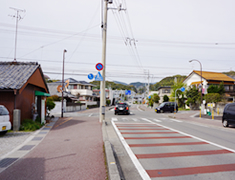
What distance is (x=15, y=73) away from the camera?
14.9 metres

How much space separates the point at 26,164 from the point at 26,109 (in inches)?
384

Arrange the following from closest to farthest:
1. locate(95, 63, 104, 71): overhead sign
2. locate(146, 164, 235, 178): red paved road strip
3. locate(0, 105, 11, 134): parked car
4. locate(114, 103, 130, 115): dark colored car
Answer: locate(146, 164, 235, 178): red paved road strip, locate(0, 105, 11, 134): parked car, locate(95, 63, 104, 71): overhead sign, locate(114, 103, 130, 115): dark colored car

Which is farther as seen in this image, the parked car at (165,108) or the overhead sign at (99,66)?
the parked car at (165,108)

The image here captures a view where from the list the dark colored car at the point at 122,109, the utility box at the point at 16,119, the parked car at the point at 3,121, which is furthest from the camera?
the dark colored car at the point at 122,109

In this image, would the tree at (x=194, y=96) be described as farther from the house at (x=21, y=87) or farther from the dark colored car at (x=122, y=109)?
the house at (x=21, y=87)

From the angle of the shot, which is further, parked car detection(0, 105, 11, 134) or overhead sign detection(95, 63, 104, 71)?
overhead sign detection(95, 63, 104, 71)

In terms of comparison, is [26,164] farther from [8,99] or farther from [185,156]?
[8,99]

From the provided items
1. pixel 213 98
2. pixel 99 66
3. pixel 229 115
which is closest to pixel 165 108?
pixel 213 98

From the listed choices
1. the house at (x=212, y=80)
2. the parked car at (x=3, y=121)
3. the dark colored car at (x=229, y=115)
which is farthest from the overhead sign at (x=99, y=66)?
the house at (x=212, y=80)

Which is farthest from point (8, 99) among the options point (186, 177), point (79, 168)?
point (186, 177)

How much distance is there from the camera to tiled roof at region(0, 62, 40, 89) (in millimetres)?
13062

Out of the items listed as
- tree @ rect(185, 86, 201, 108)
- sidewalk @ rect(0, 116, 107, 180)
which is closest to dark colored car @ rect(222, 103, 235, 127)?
sidewalk @ rect(0, 116, 107, 180)

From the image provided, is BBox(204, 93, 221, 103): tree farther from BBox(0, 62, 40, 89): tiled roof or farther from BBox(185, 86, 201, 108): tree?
BBox(0, 62, 40, 89): tiled roof

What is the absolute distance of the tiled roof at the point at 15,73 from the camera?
13062mm
